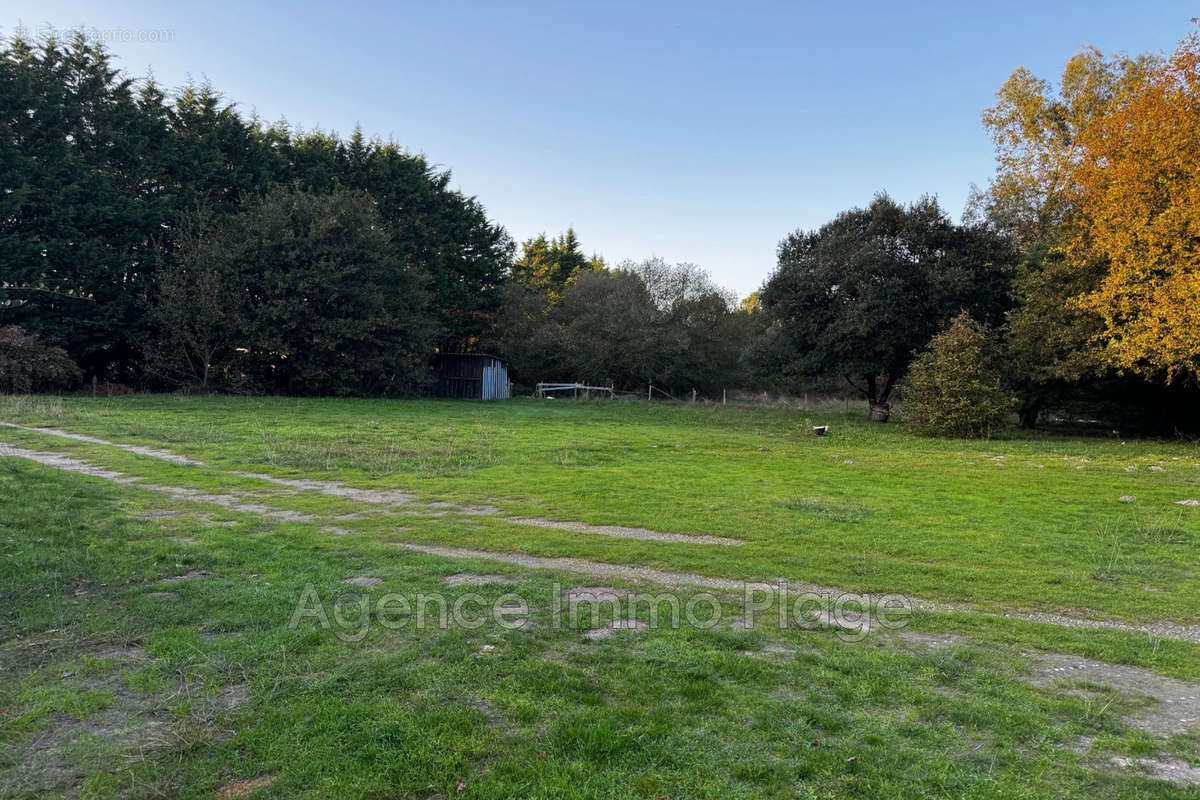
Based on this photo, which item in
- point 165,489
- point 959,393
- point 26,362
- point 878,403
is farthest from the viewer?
point 878,403

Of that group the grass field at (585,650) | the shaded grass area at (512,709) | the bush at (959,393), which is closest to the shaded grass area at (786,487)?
the grass field at (585,650)

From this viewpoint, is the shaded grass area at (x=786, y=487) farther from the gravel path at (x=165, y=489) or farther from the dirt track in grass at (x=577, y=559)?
the gravel path at (x=165, y=489)

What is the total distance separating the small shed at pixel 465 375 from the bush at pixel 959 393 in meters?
26.3

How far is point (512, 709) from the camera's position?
3652 mm

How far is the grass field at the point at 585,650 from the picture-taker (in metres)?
3.13

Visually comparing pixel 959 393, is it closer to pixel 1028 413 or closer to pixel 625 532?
pixel 1028 413

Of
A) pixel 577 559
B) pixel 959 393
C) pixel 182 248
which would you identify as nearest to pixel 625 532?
pixel 577 559

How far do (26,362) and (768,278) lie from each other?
30551mm

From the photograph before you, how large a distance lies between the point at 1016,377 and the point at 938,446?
8134 mm

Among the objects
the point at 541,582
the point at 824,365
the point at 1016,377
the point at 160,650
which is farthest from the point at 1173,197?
the point at 160,650

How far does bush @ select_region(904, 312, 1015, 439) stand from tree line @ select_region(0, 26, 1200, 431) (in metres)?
0.10

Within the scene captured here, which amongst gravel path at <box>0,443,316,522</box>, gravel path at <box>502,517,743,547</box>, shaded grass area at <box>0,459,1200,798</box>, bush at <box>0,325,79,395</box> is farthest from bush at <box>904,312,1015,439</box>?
bush at <box>0,325,79,395</box>

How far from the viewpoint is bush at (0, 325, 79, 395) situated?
77.5 ft

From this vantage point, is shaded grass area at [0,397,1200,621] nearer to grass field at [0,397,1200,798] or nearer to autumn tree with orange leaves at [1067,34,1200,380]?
grass field at [0,397,1200,798]
